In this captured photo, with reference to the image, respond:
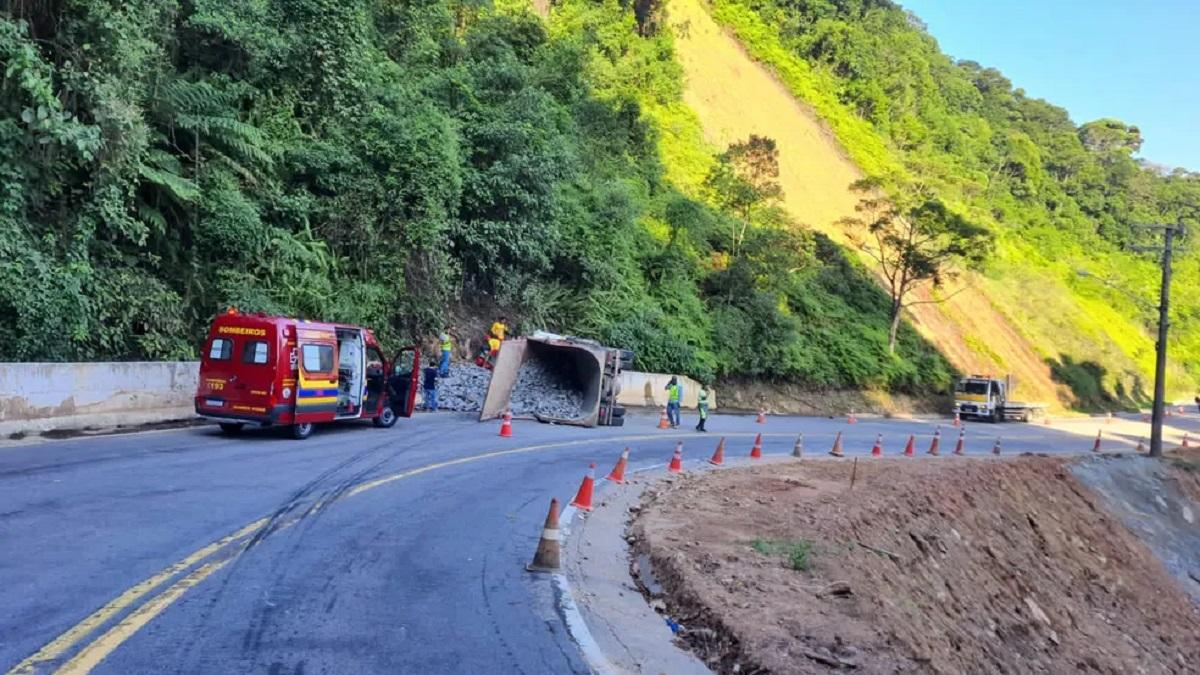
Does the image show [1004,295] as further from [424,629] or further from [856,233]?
[424,629]

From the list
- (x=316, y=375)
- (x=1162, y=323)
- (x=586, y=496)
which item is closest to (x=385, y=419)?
(x=316, y=375)

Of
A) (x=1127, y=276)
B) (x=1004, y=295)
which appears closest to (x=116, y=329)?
(x=1004, y=295)

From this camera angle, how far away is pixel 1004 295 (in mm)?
A: 68000

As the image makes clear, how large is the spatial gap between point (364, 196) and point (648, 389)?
12310 millimetres

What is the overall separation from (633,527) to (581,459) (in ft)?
18.6

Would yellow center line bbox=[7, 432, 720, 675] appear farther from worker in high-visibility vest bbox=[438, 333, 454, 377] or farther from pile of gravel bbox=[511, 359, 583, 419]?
worker in high-visibility vest bbox=[438, 333, 454, 377]

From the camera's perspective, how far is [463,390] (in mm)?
24000

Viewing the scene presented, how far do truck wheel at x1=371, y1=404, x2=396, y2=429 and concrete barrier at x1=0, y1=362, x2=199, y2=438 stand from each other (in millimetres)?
3692

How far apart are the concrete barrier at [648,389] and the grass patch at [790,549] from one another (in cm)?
1804

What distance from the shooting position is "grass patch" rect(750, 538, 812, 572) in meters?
9.29

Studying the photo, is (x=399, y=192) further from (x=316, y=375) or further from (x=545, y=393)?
(x=316, y=375)

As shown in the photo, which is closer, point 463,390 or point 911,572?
point 911,572

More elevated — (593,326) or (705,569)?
(593,326)

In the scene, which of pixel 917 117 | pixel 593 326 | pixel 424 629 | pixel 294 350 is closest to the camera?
pixel 424 629
